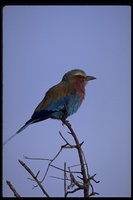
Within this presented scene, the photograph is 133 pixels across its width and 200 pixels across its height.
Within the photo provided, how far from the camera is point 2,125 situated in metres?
2.50

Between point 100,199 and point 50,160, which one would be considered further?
point 100,199

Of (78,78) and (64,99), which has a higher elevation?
(78,78)

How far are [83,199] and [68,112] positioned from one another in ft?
7.44

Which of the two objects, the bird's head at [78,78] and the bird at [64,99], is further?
the bird's head at [78,78]

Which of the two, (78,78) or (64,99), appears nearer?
(64,99)

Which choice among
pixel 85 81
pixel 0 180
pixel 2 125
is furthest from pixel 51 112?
pixel 0 180

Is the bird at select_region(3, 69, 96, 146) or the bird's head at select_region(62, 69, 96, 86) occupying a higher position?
the bird's head at select_region(62, 69, 96, 86)

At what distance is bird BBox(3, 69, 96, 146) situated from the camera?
3.66 m

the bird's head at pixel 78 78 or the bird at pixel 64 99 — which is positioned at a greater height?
the bird's head at pixel 78 78

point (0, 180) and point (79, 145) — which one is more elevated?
point (79, 145)

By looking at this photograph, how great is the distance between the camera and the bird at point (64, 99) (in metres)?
3.66

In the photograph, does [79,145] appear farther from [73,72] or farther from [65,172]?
[73,72]

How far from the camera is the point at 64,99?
3.95 meters

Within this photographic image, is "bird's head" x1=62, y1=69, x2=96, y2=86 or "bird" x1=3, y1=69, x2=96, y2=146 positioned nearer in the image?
"bird" x1=3, y1=69, x2=96, y2=146
